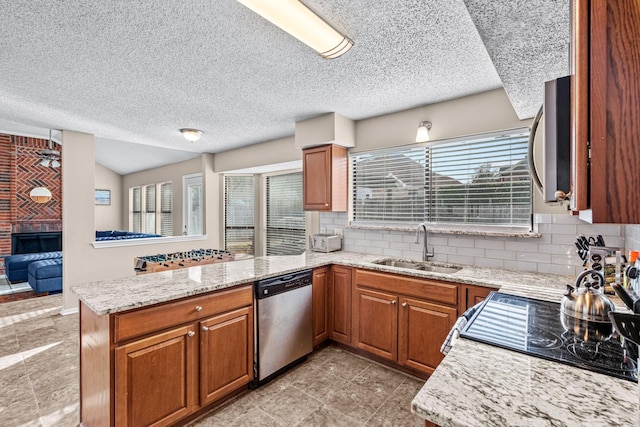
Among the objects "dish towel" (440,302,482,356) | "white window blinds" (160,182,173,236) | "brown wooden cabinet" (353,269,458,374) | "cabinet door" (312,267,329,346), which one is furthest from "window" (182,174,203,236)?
"dish towel" (440,302,482,356)

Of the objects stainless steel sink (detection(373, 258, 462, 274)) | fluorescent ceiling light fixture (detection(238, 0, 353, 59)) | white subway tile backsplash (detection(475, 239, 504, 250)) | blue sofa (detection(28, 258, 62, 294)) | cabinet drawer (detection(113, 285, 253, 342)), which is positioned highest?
fluorescent ceiling light fixture (detection(238, 0, 353, 59))

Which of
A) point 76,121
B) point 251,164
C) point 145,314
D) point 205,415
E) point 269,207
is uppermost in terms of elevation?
point 76,121

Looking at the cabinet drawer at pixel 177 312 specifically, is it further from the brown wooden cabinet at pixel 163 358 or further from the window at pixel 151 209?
the window at pixel 151 209

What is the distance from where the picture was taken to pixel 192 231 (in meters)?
6.56

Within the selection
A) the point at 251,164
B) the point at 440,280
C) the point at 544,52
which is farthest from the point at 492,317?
the point at 251,164

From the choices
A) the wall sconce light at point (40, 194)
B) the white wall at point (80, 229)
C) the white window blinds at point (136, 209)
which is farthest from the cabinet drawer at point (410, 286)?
the white window blinds at point (136, 209)

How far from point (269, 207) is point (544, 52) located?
455cm

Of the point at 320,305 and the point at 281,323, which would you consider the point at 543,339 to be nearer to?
the point at 281,323

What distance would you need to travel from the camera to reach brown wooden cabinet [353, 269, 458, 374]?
7.50 feet

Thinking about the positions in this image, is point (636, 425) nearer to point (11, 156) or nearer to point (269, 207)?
point (269, 207)

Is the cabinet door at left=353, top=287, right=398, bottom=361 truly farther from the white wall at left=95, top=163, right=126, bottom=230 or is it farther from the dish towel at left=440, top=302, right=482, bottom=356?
the white wall at left=95, top=163, right=126, bottom=230

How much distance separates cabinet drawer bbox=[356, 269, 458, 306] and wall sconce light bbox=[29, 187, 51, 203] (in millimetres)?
7209

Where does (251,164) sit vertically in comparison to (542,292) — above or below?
above

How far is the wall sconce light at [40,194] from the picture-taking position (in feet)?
20.5
